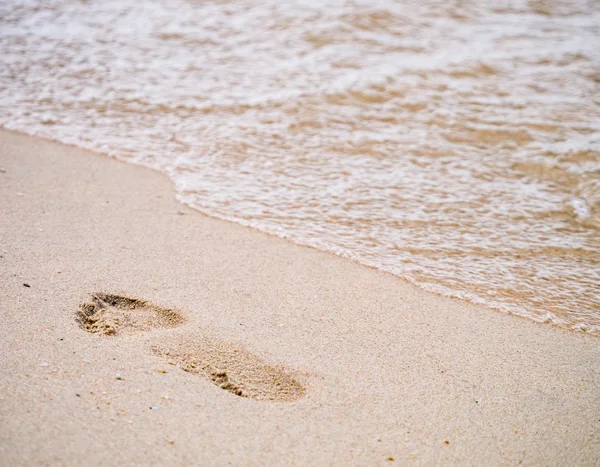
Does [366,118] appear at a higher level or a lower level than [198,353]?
higher

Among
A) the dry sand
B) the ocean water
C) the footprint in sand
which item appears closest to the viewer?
the dry sand

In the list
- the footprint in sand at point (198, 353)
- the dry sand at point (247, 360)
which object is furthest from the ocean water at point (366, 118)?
the footprint in sand at point (198, 353)

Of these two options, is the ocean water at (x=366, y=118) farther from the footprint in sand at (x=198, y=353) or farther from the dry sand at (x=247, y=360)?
the footprint in sand at (x=198, y=353)

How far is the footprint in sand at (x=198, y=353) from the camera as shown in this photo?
2.07 metres

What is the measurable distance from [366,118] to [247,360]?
2.86 meters

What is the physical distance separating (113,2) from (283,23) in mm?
2063

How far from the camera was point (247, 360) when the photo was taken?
7.20ft

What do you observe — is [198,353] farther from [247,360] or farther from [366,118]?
[366,118]

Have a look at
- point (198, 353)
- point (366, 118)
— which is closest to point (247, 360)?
point (198, 353)

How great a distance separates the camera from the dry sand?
1.81m

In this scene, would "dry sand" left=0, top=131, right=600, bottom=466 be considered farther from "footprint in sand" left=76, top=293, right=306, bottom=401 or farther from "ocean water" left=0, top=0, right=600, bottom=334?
"ocean water" left=0, top=0, right=600, bottom=334

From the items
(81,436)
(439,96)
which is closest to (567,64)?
(439,96)

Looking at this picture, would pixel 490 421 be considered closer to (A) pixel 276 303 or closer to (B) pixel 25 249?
(A) pixel 276 303

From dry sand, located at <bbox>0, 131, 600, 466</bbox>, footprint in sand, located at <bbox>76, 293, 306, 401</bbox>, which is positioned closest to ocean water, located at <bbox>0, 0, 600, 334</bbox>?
dry sand, located at <bbox>0, 131, 600, 466</bbox>
